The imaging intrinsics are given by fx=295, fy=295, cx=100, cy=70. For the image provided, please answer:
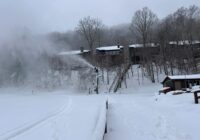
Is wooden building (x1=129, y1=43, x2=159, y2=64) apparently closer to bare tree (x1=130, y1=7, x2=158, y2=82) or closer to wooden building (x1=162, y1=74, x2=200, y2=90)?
bare tree (x1=130, y1=7, x2=158, y2=82)

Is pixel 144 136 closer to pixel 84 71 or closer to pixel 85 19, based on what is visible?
pixel 84 71

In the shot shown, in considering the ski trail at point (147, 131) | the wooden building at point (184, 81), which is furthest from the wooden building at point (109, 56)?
the ski trail at point (147, 131)

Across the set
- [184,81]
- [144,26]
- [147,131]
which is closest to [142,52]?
[144,26]

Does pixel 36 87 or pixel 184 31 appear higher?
pixel 184 31

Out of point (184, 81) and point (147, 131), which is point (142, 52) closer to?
point (184, 81)

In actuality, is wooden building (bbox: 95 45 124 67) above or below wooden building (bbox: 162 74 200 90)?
above

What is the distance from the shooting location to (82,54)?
75.5 metres

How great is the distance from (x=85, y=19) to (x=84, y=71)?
19.7m

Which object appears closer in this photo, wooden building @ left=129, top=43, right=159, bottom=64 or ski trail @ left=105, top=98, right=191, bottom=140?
ski trail @ left=105, top=98, right=191, bottom=140

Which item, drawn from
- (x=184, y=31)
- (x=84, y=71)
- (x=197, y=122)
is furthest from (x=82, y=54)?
(x=197, y=122)

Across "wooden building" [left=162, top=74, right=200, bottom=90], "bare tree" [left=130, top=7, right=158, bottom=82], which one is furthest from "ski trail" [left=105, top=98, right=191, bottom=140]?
"bare tree" [left=130, top=7, right=158, bottom=82]

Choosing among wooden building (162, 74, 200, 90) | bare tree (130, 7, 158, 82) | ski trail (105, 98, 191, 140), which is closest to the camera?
ski trail (105, 98, 191, 140)

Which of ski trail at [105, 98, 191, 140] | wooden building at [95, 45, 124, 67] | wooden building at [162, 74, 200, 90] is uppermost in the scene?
wooden building at [95, 45, 124, 67]

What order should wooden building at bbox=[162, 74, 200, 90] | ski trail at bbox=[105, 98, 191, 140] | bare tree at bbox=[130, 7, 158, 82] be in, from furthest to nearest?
bare tree at bbox=[130, 7, 158, 82] < wooden building at bbox=[162, 74, 200, 90] < ski trail at bbox=[105, 98, 191, 140]
